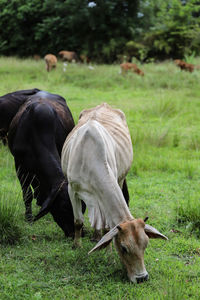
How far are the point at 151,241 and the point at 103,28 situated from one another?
21.8 metres

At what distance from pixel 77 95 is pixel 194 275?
30.6 feet

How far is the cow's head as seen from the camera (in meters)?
3.36

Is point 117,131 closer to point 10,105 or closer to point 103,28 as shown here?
point 10,105

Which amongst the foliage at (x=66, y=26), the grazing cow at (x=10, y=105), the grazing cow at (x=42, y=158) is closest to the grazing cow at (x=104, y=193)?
the grazing cow at (x=42, y=158)

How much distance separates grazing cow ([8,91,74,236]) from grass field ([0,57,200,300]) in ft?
0.79

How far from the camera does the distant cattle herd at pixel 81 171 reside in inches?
136

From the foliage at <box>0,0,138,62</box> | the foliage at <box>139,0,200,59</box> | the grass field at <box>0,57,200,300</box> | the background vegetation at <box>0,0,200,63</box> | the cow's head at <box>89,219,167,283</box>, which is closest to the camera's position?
the cow's head at <box>89,219,167,283</box>

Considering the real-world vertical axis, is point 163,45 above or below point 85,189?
below

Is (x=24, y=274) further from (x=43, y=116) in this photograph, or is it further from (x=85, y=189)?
(x=43, y=116)

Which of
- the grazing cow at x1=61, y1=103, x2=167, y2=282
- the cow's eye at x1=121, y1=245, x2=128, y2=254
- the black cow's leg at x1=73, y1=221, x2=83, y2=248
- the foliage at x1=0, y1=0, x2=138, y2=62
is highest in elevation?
A: the grazing cow at x1=61, y1=103, x2=167, y2=282

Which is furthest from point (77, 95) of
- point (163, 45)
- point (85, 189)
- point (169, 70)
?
point (163, 45)

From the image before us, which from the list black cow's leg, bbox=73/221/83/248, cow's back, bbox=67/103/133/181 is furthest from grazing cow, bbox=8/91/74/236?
cow's back, bbox=67/103/133/181

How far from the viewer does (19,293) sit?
340cm

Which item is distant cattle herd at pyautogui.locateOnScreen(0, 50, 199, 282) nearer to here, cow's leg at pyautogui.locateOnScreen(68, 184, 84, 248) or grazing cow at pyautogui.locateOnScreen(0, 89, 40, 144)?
cow's leg at pyautogui.locateOnScreen(68, 184, 84, 248)
